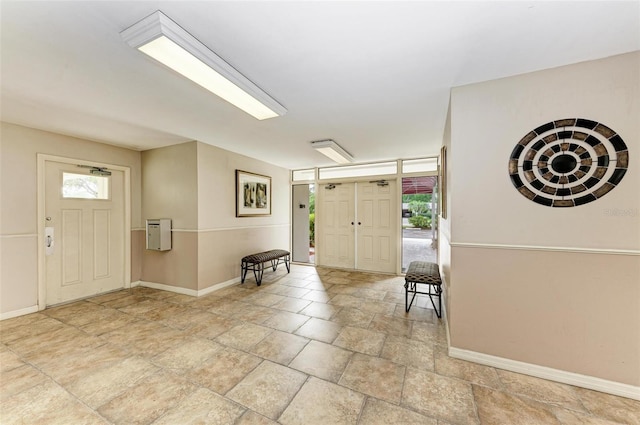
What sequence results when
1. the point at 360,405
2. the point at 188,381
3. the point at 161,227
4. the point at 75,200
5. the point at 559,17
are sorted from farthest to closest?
1. the point at 161,227
2. the point at 75,200
3. the point at 188,381
4. the point at 360,405
5. the point at 559,17

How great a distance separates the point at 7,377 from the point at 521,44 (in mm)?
4468

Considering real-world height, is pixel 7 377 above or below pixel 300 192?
below

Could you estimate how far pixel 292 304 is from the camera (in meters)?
3.34

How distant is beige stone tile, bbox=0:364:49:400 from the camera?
5.68 ft

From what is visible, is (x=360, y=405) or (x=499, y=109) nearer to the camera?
(x=360, y=405)

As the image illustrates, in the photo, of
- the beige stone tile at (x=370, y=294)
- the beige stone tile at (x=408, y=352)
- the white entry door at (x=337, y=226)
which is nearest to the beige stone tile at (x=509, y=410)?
the beige stone tile at (x=408, y=352)

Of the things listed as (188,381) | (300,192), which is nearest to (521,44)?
(188,381)

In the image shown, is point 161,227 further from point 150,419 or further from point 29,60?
point 150,419

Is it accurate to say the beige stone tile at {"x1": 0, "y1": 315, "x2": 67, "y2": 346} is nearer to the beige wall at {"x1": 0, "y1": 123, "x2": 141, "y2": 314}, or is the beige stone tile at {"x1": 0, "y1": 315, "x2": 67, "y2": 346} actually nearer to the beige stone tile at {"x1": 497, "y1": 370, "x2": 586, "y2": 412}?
the beige wall at {"x1": 0, "y1": 123, "x2": 141, "y2": 314}

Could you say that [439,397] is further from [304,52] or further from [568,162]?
[304,52]

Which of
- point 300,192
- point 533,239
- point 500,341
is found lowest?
point 500,341

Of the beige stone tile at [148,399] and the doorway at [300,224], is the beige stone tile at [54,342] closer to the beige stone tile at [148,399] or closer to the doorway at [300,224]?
the beige stone tile at [148,399]

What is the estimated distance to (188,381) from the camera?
1831mm

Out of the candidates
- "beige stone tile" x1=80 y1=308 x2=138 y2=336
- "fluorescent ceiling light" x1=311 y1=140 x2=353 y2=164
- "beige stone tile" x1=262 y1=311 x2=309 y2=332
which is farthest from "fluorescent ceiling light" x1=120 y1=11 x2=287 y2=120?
"beige stone tile" x1=80 y1=308 x2=138 y2=336
